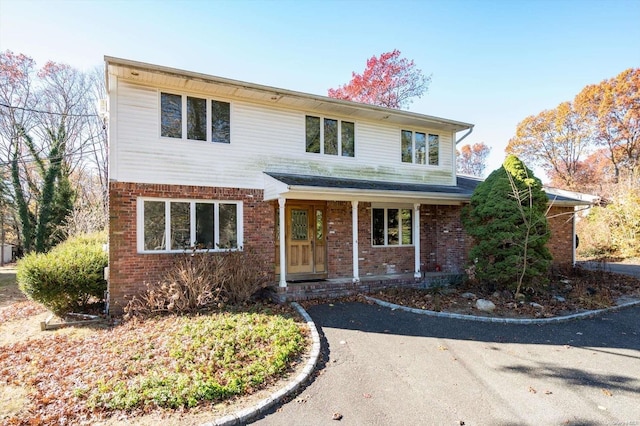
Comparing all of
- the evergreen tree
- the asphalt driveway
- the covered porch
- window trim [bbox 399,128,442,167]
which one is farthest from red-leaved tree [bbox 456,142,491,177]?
the asphalt driveway

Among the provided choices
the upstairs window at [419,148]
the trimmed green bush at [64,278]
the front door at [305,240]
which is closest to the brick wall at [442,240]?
the upstairs window at [419,148]

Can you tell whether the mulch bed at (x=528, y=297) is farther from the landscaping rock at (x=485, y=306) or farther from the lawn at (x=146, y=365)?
the lawn at (x=146, y=365)

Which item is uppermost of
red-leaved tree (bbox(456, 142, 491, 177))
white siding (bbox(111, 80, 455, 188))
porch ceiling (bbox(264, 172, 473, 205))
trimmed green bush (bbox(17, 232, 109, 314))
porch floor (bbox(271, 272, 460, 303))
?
red-leaved tree (bbox(456, 142, 491, 177))

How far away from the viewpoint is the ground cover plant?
398 centimetres

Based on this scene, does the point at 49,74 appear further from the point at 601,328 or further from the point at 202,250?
the point at 601,328

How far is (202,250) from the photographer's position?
8.45 meters

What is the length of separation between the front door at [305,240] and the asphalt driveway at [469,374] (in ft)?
9.92

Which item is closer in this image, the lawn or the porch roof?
the lawn

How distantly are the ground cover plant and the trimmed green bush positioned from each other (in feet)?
4.54

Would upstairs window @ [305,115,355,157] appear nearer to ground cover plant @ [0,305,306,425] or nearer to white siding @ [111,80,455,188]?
white siding @ [111,80,455,188]

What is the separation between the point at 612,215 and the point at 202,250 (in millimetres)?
20597

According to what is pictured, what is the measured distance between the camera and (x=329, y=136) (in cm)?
1055

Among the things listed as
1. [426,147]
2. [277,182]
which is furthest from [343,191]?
[426,147]

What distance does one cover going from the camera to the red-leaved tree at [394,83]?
23.3 metres
